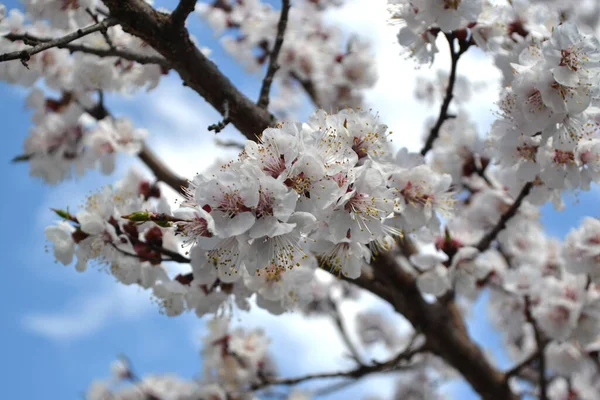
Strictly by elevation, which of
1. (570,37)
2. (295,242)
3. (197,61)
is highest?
(197,61)

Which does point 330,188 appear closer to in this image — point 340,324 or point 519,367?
point 519,367

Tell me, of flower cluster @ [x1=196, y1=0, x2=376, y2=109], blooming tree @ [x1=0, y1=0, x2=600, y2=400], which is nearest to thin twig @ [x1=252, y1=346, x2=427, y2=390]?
blooming tree @ [x1=0, y1=0, x2=600, y2=400]

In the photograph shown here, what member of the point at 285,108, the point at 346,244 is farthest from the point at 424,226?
the point at 285,108

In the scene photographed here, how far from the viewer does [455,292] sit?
2676 millimetres

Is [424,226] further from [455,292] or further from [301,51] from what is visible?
[301,51]

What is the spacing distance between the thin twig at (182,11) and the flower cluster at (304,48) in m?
2.74

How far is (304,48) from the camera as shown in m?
4.80

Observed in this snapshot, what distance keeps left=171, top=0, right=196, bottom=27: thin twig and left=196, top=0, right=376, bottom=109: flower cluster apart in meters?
2.74

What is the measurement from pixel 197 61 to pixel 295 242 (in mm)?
890

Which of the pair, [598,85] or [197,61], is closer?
[598,85]

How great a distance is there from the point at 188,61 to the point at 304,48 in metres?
3.10

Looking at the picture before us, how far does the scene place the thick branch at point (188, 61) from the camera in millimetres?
1744

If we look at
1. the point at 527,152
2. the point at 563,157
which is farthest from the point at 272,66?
the point at 563,157

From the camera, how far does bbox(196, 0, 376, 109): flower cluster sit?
450 centimetres
